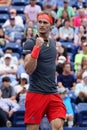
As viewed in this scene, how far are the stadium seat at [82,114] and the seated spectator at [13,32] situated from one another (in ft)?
15.0

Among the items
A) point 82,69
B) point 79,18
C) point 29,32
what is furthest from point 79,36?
point 82,69

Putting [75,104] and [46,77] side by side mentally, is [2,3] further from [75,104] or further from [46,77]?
[46,77]

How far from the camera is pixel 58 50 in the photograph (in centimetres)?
1156

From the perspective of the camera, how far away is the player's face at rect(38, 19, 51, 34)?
565 centimetres

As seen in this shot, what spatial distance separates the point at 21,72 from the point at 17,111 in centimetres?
255

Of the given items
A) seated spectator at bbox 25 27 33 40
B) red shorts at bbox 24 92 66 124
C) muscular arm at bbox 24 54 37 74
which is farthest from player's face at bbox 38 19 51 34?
seated spectator at bbox 25 27 33 40

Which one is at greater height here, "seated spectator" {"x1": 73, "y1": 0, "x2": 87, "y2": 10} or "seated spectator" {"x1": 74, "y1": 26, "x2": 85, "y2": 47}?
"seated spectator" {"x1": 73, "y1": 0, "x2": 87, "y2": 10}

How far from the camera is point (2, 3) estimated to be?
612 inches

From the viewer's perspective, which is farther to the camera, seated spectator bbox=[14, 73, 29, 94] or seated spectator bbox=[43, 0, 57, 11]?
seated spectator bbox=[43, 0, 57, 11]

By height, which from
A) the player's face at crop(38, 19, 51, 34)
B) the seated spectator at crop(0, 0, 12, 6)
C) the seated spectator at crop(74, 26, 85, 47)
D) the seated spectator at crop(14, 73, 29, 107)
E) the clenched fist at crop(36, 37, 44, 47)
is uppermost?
the player's face at crop(38, 19, 51, 34)

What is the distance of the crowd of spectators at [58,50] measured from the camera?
373 inches

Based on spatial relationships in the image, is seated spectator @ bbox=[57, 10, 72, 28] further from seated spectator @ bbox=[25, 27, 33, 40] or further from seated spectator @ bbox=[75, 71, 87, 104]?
seated spectator @ bbox=[75, 71, 87, 104]

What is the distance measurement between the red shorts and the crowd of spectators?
2.61m


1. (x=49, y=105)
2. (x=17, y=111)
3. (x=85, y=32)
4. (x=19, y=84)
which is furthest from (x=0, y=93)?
(x=85, y=32)
